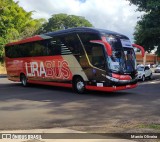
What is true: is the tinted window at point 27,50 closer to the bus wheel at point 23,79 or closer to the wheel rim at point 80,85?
the bus wheel at point 23,79

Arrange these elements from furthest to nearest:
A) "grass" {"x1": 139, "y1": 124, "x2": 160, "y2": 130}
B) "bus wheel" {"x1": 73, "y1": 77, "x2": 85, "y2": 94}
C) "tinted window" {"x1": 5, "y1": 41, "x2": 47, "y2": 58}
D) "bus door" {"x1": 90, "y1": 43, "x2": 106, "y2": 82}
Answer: "tinted window" {"x1": 5, "y1": 41, "x2": 47, "y2": 58} < "bus wheel" {"x1": 73, "y1": 77, "x2": 85, "y2": 94} < "bus door" {"x1": 90, "y1": 43, "x2": 106, "y2": 82} < "grass" {"x1": 139, "y1": 124, "x2": 160, "y2": 130}

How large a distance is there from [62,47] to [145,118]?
893cm

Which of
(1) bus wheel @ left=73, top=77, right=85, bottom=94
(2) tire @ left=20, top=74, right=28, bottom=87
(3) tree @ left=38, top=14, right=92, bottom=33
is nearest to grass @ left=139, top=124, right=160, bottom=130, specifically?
(1) bus wheel @ left=73, top=77, right=85, bottom=94

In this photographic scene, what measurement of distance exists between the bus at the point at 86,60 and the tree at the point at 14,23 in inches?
1066

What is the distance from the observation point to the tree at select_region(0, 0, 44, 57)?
45656mm

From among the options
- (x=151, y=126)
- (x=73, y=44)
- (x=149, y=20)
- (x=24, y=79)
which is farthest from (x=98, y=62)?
(x=149, y=20)

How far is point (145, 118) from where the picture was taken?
9.53 meters

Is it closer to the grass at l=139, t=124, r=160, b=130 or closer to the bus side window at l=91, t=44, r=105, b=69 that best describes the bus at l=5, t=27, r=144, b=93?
the bus side window at l=91, t=44, r=105, b=69

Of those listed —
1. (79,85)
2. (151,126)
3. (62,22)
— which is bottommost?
(151,126)

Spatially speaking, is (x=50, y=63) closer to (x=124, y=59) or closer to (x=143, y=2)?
(x=124, y=59)

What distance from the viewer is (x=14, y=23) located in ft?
204

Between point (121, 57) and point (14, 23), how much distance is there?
5016cm

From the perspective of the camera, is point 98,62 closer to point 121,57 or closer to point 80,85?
point 121,57

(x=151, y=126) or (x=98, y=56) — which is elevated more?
(x=98, y=56)
